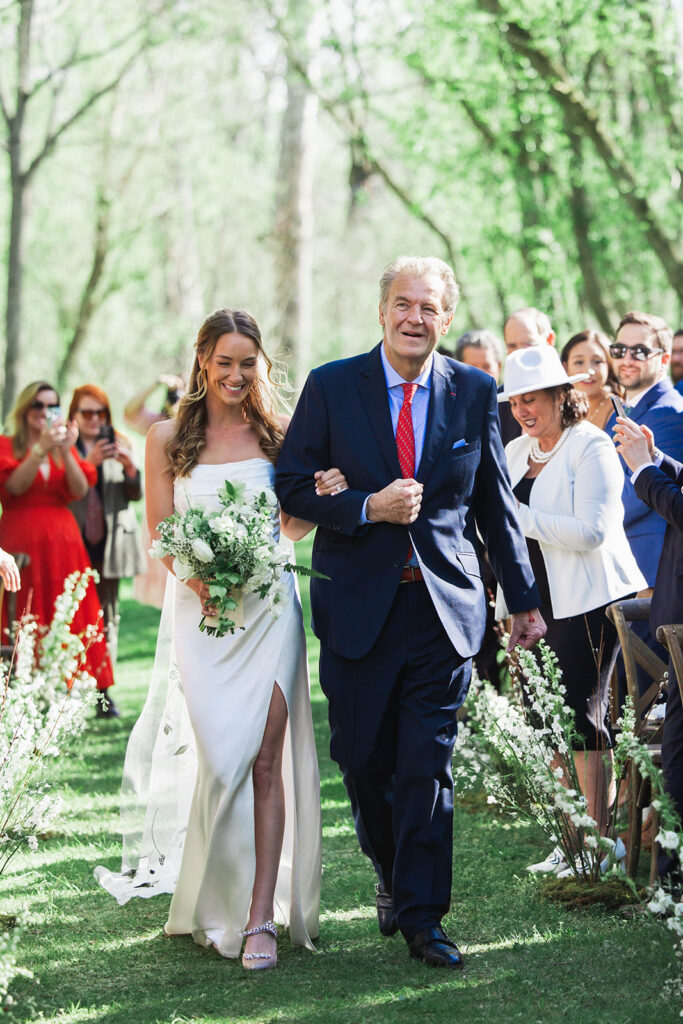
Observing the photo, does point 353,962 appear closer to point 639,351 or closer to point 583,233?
point 639,351

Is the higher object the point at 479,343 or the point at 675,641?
the point at 479,343

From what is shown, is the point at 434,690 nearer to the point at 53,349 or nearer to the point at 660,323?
the point at 660,323

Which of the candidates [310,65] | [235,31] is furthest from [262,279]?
[310,65]

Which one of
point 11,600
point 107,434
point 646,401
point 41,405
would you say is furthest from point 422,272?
point 107,434

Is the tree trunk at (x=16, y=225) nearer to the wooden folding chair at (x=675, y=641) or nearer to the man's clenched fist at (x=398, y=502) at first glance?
the man's clenched fist at (x=398, y=502)

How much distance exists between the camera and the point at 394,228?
147 ft

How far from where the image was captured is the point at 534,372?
6.25 m

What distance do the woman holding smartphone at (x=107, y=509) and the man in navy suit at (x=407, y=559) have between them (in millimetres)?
5191

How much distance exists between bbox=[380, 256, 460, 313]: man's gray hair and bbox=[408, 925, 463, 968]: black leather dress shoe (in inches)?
95.4

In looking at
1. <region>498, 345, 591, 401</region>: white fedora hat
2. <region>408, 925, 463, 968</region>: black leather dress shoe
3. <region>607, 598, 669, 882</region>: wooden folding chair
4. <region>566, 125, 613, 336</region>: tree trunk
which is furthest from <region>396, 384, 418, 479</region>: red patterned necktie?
<region>566, 125, 613, 336</region>: tree trunk

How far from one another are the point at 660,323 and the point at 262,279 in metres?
33.3

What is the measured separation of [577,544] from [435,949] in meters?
2.02

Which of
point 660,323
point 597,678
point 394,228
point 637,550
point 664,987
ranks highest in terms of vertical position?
point 394,228

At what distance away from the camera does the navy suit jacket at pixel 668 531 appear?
4820mm
